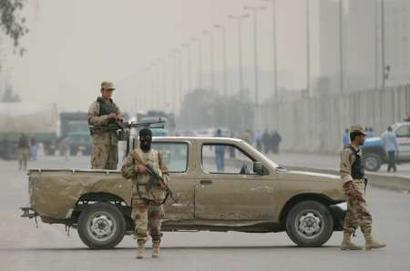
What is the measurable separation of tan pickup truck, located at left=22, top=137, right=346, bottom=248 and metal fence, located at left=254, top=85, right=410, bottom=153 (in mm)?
53276

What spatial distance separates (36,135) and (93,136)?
6651cm

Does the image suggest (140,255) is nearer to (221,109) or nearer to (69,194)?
(69,194)

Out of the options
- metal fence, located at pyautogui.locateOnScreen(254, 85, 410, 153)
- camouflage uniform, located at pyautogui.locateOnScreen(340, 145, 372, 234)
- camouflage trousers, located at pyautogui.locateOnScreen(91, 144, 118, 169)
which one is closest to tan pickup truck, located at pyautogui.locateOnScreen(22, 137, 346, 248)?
camouflage uniform, located at pyautogui.locateOnScreen(340, 145, 372, 234)

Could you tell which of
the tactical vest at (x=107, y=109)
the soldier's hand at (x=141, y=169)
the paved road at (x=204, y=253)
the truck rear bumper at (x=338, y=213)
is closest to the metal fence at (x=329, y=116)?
the paved road at (x=204, y=253)

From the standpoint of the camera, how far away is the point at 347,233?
61.0 feet

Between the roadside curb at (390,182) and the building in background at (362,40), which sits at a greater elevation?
the building in background at (362,40)

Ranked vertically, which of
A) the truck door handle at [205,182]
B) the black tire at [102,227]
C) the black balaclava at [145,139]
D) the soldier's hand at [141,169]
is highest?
the black balaclava at [145,139]

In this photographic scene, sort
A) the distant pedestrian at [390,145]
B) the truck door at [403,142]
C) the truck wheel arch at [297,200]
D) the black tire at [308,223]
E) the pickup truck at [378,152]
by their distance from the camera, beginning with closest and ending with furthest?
the black tire at [308,223] < the truck wheel arch at [297,200] < the distant pedestrian at [390,145] < the pickup truck at [378,152] < the truck door at [403,142]

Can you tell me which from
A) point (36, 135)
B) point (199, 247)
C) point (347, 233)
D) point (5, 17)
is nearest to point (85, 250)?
point (199, 247)

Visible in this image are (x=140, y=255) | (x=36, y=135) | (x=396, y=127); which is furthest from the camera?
(x=36, y=135)

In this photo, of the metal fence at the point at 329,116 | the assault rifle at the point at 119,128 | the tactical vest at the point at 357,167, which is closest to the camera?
the tactical vest at the point at 357,167

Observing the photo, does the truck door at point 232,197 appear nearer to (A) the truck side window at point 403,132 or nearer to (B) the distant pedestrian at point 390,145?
(B) the distant pedestrian at point 390,145

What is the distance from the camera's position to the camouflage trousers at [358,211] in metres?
18.6

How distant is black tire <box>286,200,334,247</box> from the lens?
19141 millimetres
